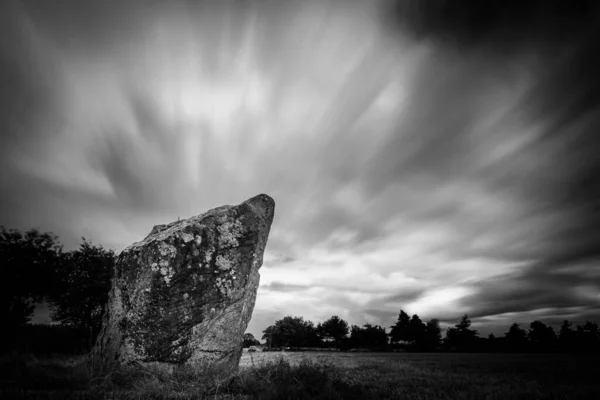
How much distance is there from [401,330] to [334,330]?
89.0 feet

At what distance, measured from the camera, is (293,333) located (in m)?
99.2

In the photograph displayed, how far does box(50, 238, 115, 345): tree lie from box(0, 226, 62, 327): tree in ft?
4.33

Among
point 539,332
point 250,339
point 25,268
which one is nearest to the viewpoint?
point 250,339

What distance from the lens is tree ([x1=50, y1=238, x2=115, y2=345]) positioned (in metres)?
29.7

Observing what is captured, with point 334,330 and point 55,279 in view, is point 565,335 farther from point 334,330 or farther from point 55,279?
point 55,279

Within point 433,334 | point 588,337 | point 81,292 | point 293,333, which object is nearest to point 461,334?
point 433,334

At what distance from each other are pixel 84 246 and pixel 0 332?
15960 mm

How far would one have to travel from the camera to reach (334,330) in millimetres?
102875

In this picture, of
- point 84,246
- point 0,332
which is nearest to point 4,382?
point 0,332

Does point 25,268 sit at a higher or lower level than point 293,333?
higher

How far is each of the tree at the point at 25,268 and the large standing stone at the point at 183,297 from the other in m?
24.0

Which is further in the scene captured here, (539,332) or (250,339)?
(539,332)

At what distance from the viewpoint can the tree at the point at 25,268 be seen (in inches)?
972

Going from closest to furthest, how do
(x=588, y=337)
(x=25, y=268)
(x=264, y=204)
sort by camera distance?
1. (x=264, y=204)
2. (x=25, y=268)
3. (x=588, y=337)
